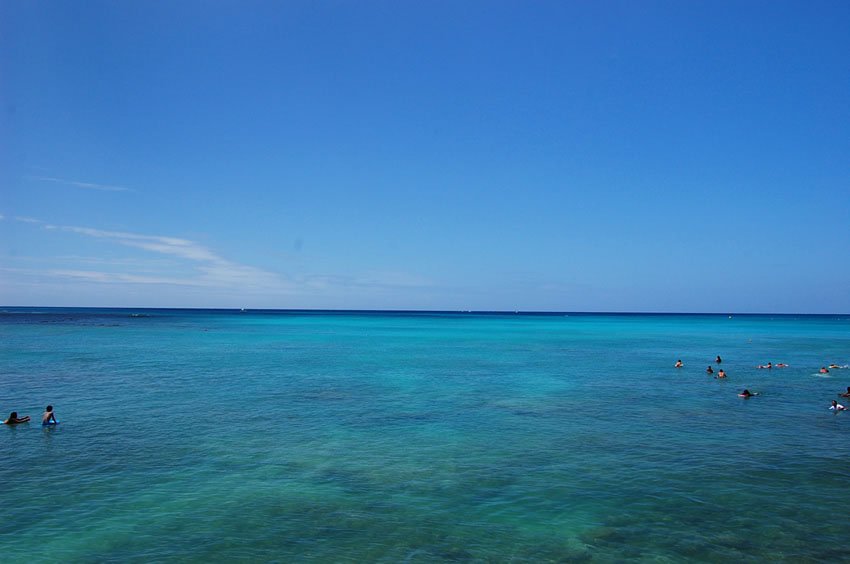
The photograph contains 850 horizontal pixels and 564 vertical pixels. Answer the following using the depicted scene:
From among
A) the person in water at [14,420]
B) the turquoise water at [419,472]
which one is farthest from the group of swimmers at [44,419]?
the turquoise water at [419,472]

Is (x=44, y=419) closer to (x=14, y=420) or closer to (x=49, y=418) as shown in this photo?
(x=49, y=418)

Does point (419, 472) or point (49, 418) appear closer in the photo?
point (419, 472)

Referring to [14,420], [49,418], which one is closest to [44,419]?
[49,418]

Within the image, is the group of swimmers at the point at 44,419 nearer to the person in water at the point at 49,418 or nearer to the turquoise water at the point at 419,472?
the person in water at the point at 49,418

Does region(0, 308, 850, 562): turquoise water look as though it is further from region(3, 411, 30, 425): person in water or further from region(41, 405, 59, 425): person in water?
region(41, 405, 59, 425): person in water

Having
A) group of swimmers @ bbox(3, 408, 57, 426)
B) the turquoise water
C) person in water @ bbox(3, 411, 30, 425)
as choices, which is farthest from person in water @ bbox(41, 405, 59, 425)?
person in water @ bbox(3, 411, 30, 425)

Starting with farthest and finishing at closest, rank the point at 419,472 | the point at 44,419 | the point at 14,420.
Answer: the point at 14,420
the point at 44,419
the point at 419,472

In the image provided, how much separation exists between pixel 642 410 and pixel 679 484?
14.1m

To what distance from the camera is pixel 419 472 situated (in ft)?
66.2

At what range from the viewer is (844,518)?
16.1 metres

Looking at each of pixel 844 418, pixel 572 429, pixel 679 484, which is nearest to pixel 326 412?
pixel 572 429

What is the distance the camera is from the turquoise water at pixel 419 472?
1449cm

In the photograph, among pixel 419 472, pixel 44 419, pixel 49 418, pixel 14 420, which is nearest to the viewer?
pixel 419 472

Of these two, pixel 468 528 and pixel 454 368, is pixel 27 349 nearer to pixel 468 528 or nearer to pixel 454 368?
pixel 454 368
